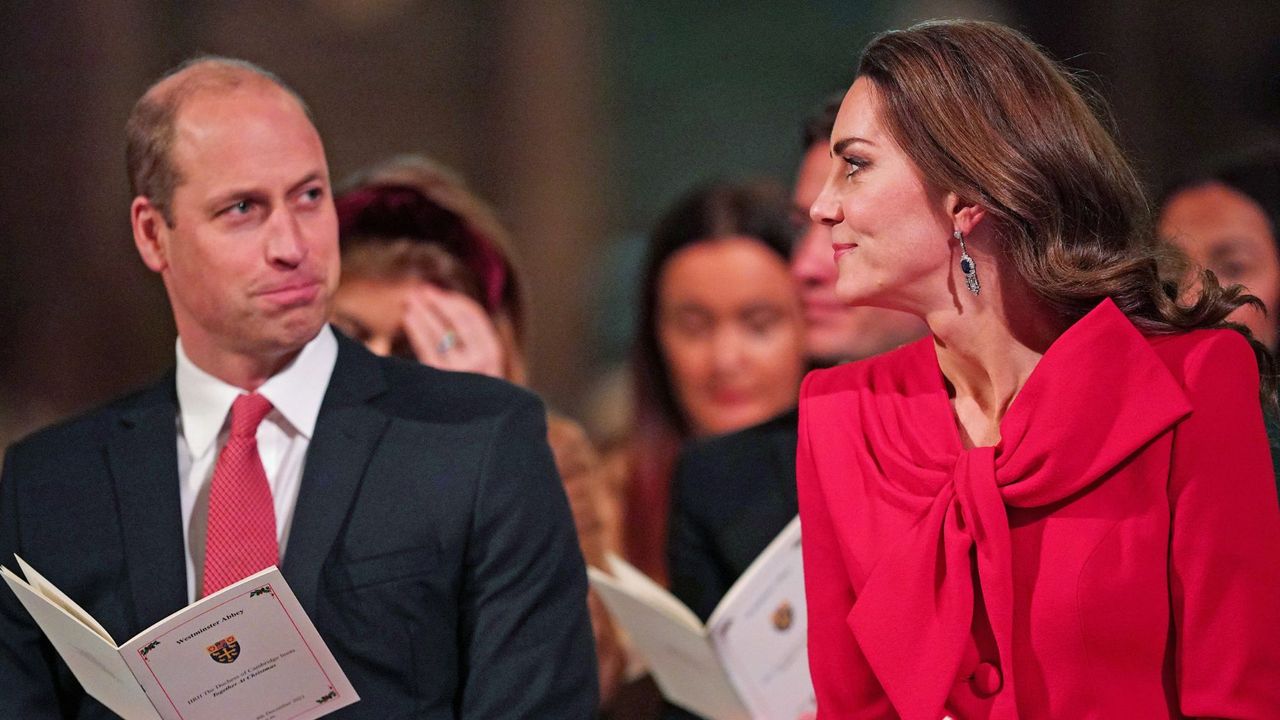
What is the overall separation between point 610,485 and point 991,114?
7.64 feet

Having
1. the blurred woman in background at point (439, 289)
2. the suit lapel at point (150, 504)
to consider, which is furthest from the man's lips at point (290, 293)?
the blurred woman in background at point (439, 289)

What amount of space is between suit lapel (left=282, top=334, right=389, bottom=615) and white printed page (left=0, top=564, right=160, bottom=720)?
0.27m

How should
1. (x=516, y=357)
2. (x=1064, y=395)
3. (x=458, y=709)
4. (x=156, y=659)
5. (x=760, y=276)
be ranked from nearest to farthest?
(x=1064, y=395), (x=156, y=659), (x=458, y=709), (x=516, y=357), (x=760, y=276)

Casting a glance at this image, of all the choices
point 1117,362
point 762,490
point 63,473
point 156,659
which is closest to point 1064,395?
point 1117,362

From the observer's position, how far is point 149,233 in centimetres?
236

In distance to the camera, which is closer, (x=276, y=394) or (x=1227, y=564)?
(x=1227, y=564)

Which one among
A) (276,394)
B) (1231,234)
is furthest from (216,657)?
(1231,234)

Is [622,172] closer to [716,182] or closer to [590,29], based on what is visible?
[590,29]

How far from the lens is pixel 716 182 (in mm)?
3977

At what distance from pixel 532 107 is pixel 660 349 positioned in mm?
2590

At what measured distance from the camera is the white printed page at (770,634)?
235cm

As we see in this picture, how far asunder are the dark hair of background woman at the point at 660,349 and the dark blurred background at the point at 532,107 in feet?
1.83

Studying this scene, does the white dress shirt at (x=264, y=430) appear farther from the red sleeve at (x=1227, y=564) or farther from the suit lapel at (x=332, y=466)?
the red sleeve at (x=1227, y=564)

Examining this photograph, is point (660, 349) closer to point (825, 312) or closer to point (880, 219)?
point (825, 312)
